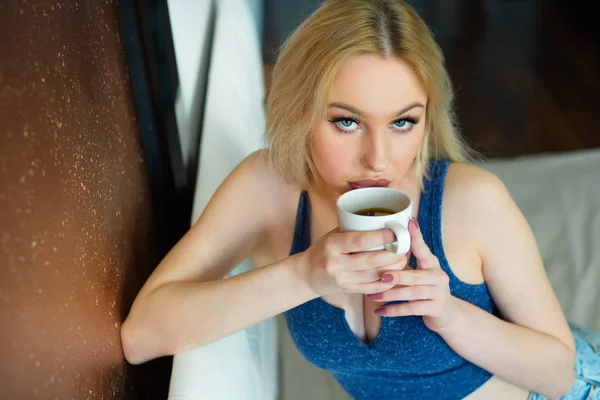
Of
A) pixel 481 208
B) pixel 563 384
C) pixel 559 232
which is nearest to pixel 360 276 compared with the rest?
pixel 481 208

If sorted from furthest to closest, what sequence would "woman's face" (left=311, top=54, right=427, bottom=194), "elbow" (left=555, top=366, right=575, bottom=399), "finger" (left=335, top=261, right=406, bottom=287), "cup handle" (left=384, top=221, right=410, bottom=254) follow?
"elbow" (left=555, top=366, right=575, bottom=399) → "woman's face" (left=311, top=54, right=427, bottom=194) → "finger" (left=335, top=261, right=406, bottom=287) → "cup handle" (left=384, top=221, right=410, bottom=254)

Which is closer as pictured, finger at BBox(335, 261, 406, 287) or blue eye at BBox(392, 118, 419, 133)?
finger at BBox(335, 261, 406, 287)

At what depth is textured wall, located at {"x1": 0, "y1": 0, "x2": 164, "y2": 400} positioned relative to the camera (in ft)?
2.32

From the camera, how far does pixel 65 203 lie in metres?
0.90

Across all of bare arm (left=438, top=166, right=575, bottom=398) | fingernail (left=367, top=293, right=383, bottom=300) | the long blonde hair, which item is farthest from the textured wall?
bare arm (left=438, top=166, right=575, bottom=398)

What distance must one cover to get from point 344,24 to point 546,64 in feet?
9.60

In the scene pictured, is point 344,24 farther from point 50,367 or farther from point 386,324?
point 50,367

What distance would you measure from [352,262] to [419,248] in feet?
0.36

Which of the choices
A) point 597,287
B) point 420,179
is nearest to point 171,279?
point 420,179

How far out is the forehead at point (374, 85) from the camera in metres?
1.05

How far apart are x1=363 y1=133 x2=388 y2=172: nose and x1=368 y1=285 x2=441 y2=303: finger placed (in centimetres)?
19

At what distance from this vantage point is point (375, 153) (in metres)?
1.07

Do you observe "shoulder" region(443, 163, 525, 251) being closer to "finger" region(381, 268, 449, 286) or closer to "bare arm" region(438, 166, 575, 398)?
"bare arm" region(438, 166, 575, 398)

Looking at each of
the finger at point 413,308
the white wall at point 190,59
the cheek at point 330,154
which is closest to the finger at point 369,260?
the finger at point 413,308
